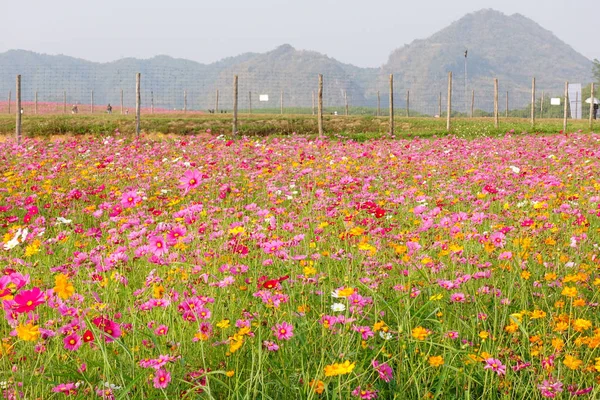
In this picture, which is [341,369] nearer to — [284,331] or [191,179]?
[284,331]

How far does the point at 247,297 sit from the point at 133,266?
914 millimetres

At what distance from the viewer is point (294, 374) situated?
1973 millimetres

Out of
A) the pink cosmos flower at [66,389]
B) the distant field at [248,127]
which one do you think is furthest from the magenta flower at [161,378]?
the distant field at [248,127]

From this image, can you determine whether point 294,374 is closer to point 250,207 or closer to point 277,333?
point 277,333

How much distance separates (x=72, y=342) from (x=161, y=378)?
30 centimetres

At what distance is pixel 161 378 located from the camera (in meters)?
1.70

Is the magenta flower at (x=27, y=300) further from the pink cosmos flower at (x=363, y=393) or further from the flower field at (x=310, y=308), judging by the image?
the pink cosmos flower at (x=363, y=393)

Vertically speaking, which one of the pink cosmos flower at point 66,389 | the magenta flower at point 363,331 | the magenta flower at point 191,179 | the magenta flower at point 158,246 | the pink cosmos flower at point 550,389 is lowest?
the pink cosmos flower at point 550,389

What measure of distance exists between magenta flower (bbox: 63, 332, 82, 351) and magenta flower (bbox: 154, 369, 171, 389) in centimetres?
26

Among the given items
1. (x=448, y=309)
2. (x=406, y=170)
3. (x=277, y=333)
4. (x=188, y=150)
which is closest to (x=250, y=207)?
(x=448, y=309)

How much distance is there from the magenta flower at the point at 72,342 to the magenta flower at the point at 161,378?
0.87 ft

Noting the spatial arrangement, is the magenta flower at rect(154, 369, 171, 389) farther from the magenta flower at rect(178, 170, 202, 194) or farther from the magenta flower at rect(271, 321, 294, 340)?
the magenta flower at rect(178, 170, 202, 194)

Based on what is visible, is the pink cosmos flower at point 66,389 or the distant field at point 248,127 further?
the distant field at point 248,127

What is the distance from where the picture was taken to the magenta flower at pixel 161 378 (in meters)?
1.67
